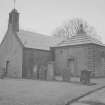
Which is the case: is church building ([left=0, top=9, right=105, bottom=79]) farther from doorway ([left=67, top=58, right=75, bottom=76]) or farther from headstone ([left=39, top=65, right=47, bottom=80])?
headstone ([left=39, top=65, right=47, bottom=80])

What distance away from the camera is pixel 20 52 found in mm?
22781

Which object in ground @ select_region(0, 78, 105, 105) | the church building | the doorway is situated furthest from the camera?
the doorway

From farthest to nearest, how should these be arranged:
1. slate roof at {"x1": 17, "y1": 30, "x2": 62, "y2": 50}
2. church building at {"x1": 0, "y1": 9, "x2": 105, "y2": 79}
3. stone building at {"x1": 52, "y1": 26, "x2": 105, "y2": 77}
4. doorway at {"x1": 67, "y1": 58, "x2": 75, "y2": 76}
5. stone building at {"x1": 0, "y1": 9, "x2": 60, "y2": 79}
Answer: slate roof at {"x1": 17, "y1": 30, "x2": 62, "y2": 50}, doorway at {"x1": 67, "y1": 58, "x2": 75, "y2": 76}, stone building at {"x1": 0, "y1": 9, "x2": 60, "y2": 79}, church building at {"x1": 0, "y1": 9, "x2": 105, "y2": 79}, stone building at {"x1": 52, "y1": 26, "x2": 105, "y2": 77}

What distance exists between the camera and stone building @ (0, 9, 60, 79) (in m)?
22.6

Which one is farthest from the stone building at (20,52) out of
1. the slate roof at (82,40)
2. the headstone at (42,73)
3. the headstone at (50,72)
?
the headstone at (50,72)

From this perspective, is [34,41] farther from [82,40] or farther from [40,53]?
[82,40]

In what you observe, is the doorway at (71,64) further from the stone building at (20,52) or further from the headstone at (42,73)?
the headstone at (42,73)

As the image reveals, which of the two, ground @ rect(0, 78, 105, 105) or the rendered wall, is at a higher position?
the rendered wall

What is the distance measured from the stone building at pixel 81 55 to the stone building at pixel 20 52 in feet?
8.86

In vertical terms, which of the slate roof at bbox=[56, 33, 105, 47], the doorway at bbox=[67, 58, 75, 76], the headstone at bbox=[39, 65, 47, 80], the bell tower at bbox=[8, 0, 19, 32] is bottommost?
the headstone at bbox=[39, 65, 47, 80]

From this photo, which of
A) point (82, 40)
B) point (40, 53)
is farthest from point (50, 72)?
point (82, 40)

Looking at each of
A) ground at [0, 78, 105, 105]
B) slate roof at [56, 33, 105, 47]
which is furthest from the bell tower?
ground at [0, 78, 105, 105]

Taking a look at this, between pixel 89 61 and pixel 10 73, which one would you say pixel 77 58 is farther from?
pixel 10 73

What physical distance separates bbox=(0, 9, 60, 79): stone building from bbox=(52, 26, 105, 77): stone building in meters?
2.70
